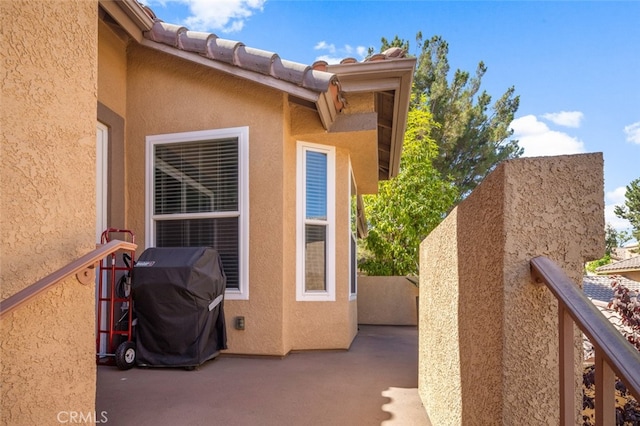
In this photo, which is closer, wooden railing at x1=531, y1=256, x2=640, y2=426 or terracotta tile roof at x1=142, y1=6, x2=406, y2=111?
wooden railing at x1=531, y1=256, x2=640, y2=426

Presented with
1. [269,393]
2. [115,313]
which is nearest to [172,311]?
[115,313]

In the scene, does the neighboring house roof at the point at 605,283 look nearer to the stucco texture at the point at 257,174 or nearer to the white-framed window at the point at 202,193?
the stucco texture at the point at 257,174

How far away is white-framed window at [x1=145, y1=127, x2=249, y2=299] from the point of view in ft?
16.4

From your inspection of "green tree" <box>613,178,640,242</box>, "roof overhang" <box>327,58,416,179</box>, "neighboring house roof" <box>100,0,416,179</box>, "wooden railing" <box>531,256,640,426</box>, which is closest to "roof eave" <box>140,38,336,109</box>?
"neighboring house roof" <box>100,0,416,179</box>

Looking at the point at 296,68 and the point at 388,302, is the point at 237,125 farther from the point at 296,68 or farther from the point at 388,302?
the point at 388,302

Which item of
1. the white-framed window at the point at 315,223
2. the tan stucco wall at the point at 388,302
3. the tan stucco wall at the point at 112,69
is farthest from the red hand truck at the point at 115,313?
the tan stucco wall at the point at 388,302

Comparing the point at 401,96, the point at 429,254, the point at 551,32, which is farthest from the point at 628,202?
the point at 429,254

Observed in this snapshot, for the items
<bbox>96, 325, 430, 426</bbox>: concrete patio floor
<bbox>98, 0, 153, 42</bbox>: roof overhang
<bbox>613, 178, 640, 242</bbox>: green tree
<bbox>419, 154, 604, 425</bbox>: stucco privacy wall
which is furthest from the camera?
<bbox>613, 178, 640, 242</bbox>: green tree

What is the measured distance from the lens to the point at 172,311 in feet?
13.7

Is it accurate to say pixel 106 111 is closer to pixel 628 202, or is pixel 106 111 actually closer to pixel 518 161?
pixel 518 161

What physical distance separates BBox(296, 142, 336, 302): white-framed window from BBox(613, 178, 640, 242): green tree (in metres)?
31.8

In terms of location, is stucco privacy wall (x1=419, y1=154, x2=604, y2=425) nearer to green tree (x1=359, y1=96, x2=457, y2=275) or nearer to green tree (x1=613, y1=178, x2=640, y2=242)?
green tree (x1=359, y1=96, x2=457, y2=275)

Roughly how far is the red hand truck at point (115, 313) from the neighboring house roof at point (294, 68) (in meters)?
2.43

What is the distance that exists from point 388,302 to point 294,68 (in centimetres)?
667
